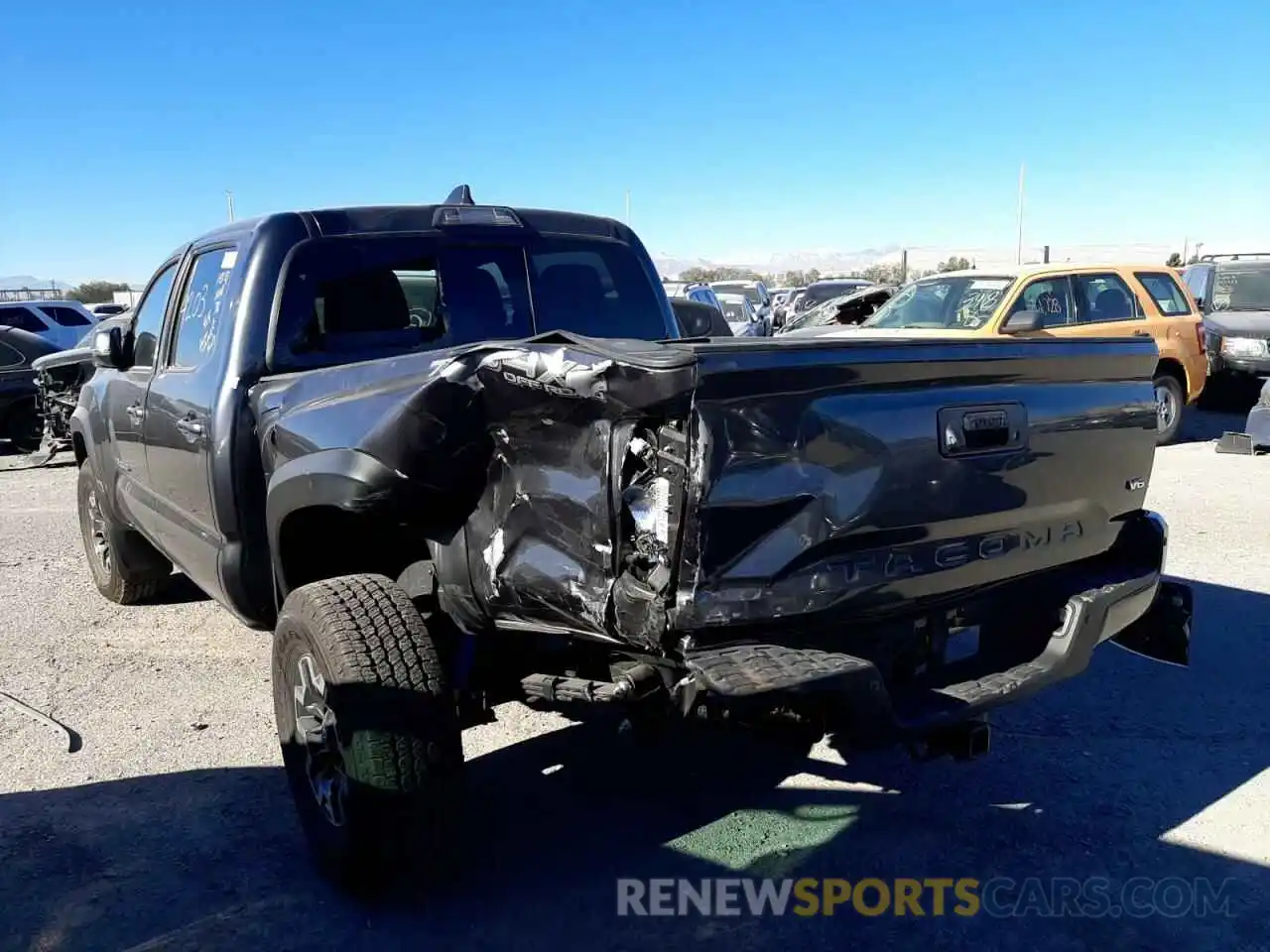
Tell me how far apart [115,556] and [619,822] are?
12.2ft

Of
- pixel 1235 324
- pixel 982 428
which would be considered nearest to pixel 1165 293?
pixel 1235 324

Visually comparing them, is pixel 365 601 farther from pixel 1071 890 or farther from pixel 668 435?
pixel 1071 890

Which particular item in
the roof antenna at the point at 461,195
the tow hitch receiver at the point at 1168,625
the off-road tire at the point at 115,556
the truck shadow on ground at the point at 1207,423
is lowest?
the truck shadow on ground at the point at 1207,423

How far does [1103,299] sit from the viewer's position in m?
10.9

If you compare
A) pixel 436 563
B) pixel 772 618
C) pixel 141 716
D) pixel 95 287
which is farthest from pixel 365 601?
pixel 95 287

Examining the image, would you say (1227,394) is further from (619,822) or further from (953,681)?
(619,822)

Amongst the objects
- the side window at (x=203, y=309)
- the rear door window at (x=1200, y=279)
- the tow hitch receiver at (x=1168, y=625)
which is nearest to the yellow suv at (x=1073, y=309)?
the rear door window at (x=1200, y=279)

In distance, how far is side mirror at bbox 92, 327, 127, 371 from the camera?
4789 millimetres

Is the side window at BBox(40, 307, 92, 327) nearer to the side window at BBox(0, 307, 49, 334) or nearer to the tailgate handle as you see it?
the side window at BBox(0, 307, 49, 334)

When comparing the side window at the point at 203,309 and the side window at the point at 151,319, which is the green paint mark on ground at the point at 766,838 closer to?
the side window at the point at 203,309

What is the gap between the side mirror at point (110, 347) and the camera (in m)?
4.79

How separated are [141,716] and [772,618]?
10.5ft

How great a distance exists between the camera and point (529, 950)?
2.75 meters

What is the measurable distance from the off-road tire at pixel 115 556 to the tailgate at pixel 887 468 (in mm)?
4420
